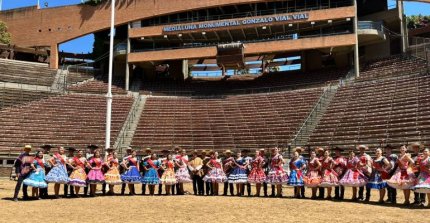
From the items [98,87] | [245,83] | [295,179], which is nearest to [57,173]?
[295,179]

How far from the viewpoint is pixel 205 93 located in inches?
1730

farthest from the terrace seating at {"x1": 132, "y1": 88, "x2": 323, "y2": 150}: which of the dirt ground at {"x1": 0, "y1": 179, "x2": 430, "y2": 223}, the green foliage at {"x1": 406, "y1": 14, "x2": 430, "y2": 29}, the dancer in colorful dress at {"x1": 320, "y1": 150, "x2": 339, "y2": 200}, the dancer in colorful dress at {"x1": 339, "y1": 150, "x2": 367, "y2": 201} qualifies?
the green foliage at {"x1": 406, "y1": 14, "x2": 430, "y2": 29}

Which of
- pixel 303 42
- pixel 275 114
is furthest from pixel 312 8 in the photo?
pixel 275 114

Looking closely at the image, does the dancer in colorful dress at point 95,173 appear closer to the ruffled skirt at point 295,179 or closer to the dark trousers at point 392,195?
the ruffled skirt at point 295,179

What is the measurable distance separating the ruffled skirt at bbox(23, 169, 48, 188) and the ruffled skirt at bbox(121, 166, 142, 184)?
317 centimetres

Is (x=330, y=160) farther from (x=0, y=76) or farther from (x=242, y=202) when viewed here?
(x=0, y=76)

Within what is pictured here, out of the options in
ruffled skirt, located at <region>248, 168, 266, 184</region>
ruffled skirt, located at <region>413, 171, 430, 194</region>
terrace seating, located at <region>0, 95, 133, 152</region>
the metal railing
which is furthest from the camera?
the metal railing

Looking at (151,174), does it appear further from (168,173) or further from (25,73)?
(25,73)

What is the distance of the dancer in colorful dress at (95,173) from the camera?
16250 millimetres

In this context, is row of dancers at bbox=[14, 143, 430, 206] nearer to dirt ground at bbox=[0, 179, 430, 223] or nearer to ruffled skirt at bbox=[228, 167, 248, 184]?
ruffled skirt at bbox=[228, 167, 248, 184]

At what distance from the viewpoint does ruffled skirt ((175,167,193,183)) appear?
17.4m

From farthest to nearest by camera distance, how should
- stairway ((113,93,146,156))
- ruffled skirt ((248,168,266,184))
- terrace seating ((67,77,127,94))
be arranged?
terrace seating ((67,77,127,94)) < stairway ((113,93,146,156)) < ruffled skirt ((248,168,266,184))

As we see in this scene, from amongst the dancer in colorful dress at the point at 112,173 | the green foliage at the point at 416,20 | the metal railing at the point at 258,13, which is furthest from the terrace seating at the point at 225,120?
the green foliage at the point at 416,20

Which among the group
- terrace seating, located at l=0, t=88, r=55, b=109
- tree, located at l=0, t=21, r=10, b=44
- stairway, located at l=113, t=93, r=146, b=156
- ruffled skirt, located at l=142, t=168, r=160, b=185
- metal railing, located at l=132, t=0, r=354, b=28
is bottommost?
ruffled skirt, located at l=142, t=168, r=160, b=185
